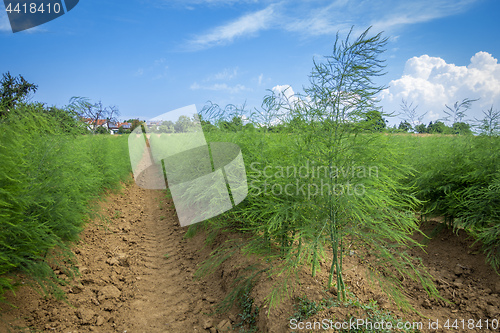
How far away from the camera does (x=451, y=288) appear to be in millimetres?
4316

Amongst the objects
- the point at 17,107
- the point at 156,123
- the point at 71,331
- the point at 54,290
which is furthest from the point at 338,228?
the point at 156,123

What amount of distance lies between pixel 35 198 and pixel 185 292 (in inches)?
90.3

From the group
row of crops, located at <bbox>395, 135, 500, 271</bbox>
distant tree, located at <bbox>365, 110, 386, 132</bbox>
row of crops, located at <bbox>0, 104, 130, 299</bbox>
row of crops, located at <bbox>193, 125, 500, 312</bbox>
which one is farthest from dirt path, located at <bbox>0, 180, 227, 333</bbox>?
row of crops, located at <bbox>395, 135, 500, 271</bbox>

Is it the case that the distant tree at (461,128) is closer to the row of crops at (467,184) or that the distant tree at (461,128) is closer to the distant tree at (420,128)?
the row of crops at (467,184)

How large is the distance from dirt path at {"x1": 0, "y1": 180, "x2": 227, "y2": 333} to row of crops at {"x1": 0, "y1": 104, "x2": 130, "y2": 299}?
0.96 feet

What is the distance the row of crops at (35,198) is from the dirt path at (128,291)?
0.29 meters

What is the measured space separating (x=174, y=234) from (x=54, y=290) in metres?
2.99

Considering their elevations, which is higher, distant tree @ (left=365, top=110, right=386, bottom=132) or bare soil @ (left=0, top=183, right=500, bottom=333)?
distant tree @ (left=365, top=110, right=386, bottom=132)

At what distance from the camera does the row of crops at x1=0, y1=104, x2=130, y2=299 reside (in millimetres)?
3213

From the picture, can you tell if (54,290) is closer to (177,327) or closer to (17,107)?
(177,327)

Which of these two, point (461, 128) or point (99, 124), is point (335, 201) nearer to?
point (461, 128)

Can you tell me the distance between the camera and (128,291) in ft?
13.7

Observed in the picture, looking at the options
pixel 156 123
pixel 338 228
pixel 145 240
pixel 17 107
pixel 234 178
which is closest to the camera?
pixel 338 228

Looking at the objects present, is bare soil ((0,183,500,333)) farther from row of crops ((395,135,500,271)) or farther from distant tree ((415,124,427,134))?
distant tree ((415,124,427,134))
